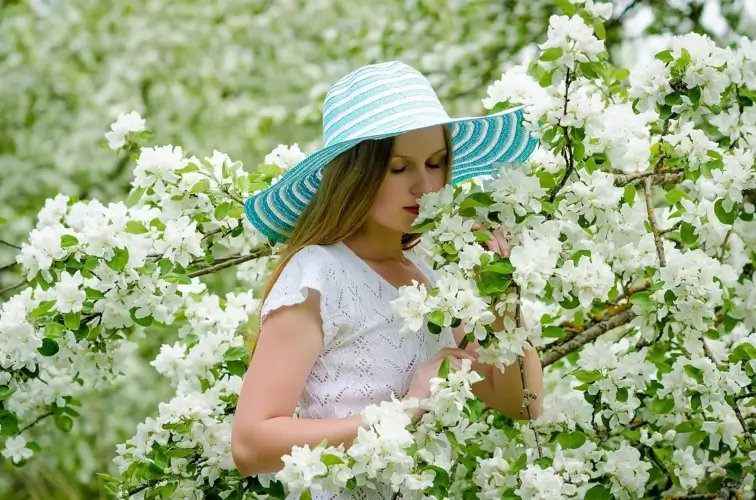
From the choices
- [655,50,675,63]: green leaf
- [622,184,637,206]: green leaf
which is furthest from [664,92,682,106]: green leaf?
[622,184,637,206]: green leaf

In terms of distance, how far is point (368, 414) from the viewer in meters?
1.56

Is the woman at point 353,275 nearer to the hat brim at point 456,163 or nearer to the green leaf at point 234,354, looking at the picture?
the hat brim at point 456,163

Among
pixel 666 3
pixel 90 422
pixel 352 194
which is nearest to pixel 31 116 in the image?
pixel 90 422

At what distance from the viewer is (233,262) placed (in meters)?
2.31

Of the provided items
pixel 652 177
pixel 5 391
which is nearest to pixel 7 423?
pixel 5 391

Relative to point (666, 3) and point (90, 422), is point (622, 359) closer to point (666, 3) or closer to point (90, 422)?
point (666, 3)

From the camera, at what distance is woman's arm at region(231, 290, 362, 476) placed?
5.47ft

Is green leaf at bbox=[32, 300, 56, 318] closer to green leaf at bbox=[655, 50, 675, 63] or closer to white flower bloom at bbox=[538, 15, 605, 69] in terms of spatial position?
white flower bloom at bbox=[538, 15, 605, 69]

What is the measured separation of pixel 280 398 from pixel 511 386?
0.53 meters

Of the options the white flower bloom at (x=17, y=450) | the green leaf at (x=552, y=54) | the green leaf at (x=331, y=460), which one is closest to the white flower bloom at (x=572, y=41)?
the green leaf at (x=552, y=54)

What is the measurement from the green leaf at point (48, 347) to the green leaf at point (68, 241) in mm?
228

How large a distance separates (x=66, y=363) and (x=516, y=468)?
1.08 m

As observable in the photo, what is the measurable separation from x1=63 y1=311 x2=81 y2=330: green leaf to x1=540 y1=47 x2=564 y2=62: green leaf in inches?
44.2

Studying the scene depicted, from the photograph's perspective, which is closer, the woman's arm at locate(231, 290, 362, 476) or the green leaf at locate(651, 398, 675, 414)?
the woman's arm at locate(231, 290, 362, 476)
